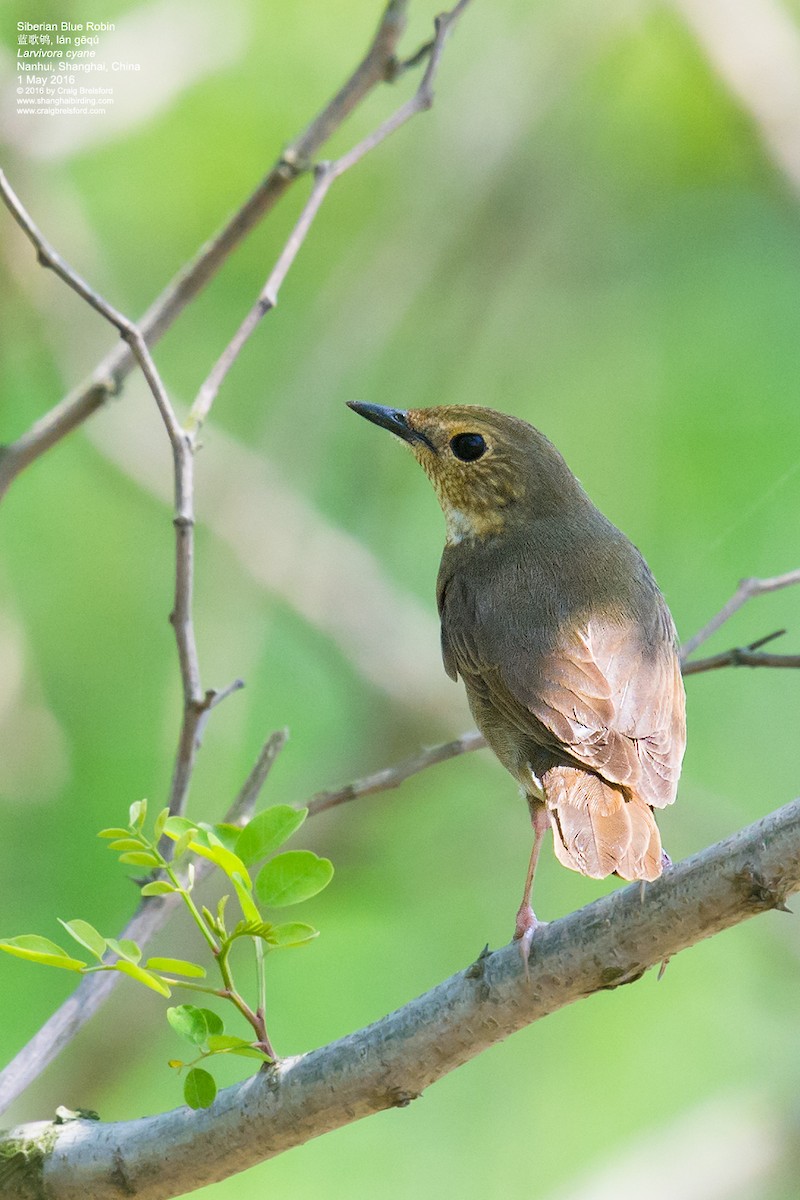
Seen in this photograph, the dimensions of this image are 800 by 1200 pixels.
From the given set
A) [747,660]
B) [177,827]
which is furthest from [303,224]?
[177,827]

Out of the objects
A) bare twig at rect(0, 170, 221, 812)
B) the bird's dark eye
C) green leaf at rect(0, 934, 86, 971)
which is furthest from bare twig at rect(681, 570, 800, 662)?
green leaf at rect(0, 934, 86, 971)

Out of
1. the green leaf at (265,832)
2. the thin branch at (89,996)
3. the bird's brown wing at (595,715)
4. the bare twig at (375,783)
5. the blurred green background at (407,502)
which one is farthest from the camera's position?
the blurred green background at (407,502)

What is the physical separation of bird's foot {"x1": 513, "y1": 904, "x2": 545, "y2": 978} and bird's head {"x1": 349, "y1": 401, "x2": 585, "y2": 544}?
6.22 feet

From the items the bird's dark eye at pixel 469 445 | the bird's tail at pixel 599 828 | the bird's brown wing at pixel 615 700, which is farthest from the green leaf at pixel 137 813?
the bird's dark eye at pixel 469 445

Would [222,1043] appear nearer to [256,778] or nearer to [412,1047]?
[412,1047]

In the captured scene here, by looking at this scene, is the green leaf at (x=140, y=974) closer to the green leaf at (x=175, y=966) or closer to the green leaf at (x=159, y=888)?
the green leaf at (x=175, y=966)

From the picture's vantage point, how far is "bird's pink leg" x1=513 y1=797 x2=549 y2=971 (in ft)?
7.93

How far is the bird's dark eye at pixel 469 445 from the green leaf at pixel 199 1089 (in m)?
2.65

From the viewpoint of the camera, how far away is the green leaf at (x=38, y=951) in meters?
2.10

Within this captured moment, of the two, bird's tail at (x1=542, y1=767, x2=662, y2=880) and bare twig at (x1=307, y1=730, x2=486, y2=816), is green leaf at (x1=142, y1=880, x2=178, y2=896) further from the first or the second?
bird's tail at (x1=542, y1=767, x2=662, y2=880)

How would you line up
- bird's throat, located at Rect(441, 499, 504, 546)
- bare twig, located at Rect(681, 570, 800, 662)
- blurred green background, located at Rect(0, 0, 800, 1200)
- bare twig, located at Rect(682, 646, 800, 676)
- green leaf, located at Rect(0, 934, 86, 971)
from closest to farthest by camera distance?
green leaf, located at Rect(0, 934, 86, 971) < bare twig, located at Rect(682, 646, 800, 676) < bare twig, located at Rect(681, 570, 800, 662) < bird's throat, located at Rect(441, 499, 504, 546) < blurred green background, located at Rect(0, 0, 800, 1200)

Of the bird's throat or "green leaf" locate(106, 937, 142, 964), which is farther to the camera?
the bird's throat

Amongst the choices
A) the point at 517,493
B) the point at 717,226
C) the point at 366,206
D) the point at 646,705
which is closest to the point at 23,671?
the point at 517,493

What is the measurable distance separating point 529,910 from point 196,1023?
2.56ft
